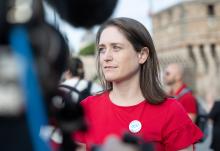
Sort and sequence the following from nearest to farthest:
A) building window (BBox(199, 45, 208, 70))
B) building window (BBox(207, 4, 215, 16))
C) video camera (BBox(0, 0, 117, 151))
Answer: video camera (BBox(0, 0, 117, 151)) < building window (BBox(199, 45, 208, 70)) < building window (BBox(207, 4, 215, 16))

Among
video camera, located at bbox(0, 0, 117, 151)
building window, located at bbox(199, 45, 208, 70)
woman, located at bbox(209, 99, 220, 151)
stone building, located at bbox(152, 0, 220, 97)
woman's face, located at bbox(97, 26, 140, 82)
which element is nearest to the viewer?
video camera, located at bbox(0, 0, 117, 151)

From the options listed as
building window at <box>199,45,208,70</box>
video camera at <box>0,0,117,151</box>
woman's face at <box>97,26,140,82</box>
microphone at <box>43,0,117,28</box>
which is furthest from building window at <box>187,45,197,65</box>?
video camera at <box>0,0,117,151</box>

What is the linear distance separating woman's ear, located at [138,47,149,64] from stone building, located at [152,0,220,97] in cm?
4323

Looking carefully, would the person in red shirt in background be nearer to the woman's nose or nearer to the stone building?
the woman's nose

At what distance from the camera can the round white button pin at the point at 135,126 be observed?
80.0 inches

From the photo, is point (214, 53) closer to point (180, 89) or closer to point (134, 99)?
point (180, 89)

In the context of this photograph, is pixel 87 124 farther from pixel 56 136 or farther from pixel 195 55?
pixel 195 55

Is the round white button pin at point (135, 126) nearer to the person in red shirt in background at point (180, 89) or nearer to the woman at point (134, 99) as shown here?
the woman at point (134, 99)

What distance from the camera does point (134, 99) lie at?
7.24 ft

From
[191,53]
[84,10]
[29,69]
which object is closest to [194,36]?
[191,53]

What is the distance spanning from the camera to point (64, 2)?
1.02 meters

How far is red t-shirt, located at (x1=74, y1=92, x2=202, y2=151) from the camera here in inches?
81.0

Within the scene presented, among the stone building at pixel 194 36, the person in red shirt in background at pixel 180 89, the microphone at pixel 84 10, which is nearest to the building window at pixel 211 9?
the stone building at pixel 194 36

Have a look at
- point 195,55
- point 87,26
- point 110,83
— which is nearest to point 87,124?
point 87,26
